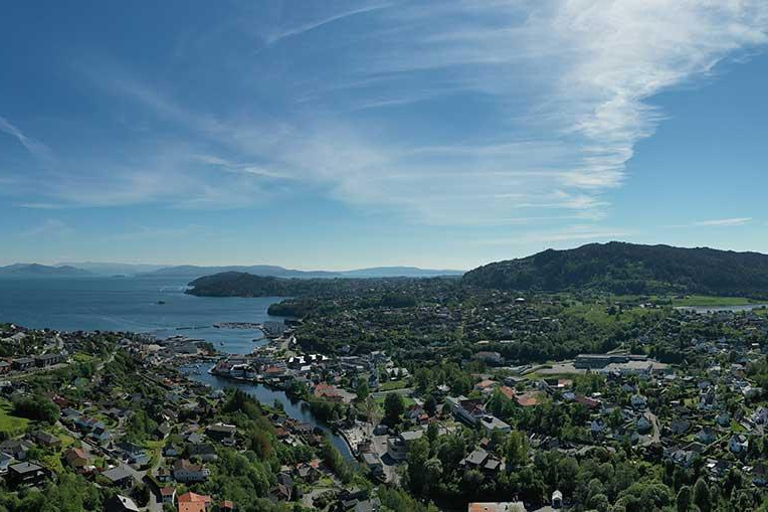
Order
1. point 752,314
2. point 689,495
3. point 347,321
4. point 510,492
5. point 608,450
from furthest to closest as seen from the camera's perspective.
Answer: point 347,321 < point 752,314 < point 608,450 < point 510,492 < point 689,495

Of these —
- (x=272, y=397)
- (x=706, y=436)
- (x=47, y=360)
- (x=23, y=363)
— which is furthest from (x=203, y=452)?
(x=706, y=436)

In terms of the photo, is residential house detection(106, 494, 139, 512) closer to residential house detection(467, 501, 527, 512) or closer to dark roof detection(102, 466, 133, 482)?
dark roof detection(102, 466, 133, 482)

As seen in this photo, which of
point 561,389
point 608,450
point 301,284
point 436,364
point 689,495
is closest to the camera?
point 689,495

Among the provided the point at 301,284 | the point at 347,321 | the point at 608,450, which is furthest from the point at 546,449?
the point at 301,284

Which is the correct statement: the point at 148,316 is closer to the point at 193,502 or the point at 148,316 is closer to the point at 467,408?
the point at 467,408

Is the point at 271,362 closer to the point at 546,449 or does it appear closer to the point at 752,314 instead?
the point at 546,449

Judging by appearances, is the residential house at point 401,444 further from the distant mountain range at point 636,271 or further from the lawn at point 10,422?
the distant mountain range at point 636,271

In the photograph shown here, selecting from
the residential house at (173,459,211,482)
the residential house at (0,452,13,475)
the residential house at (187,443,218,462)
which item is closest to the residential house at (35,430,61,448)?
the residential house at (0,452,13,475)
